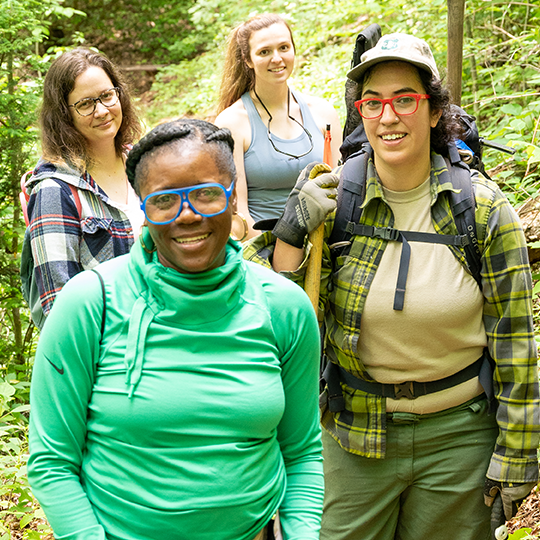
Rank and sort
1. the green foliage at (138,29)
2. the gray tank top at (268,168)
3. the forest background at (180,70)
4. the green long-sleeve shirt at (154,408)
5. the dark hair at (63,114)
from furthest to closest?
1. the green foliage at (138,29)
2. the forest background at (180,70)
3. the gray tank top at (268,168)
4. the dark hair at (63,114)
5. the green long-sleeve shirt at (154,408)

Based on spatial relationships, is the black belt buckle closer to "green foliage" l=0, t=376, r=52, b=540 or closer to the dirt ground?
the dirt ground

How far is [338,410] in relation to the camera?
264cm

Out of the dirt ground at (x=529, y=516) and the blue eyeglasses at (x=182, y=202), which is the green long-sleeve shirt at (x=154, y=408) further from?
the dirt ground at (x=529, y=516)

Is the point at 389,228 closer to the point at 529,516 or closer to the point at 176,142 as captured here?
the point at 176,142

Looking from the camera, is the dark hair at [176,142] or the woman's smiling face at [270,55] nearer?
the dark hair at [176,142]

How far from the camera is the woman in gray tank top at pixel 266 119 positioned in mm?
3996

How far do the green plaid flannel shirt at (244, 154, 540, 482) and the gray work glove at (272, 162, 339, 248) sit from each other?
72mm

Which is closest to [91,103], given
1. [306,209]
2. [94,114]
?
[94,114]

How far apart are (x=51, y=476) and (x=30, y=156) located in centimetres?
430

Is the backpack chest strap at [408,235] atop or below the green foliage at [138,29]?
below

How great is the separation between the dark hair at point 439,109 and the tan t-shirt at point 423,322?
22cm

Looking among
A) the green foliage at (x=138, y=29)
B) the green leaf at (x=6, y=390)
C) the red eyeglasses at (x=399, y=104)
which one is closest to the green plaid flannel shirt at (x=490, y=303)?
the red eyeglasses at (x=399, y=104)

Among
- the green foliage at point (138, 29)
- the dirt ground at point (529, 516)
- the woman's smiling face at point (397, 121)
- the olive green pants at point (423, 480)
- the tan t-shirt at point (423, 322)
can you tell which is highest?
the green foliage at point (138, 29)

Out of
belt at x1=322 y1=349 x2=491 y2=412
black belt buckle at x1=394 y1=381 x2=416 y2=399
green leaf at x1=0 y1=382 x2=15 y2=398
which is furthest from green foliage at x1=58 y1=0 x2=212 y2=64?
black belt buckle at x1=394 y1=381 x2=416 y2=399
